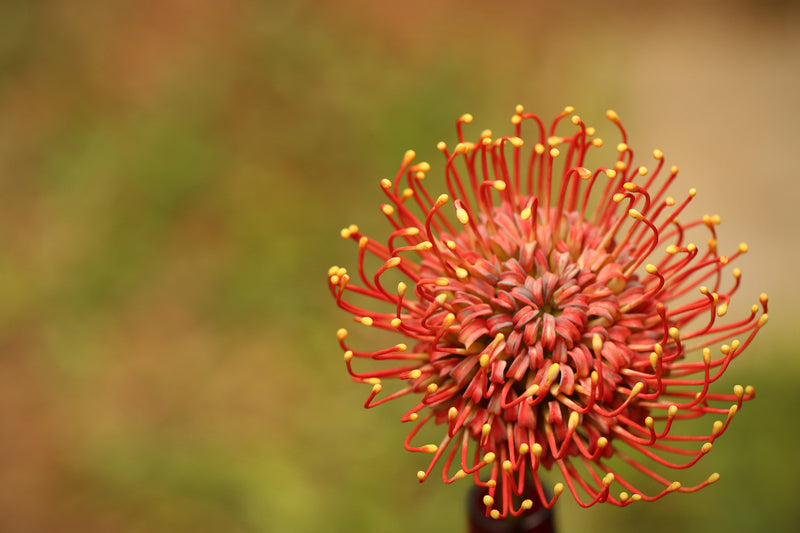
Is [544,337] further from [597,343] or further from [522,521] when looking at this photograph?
[522,521]

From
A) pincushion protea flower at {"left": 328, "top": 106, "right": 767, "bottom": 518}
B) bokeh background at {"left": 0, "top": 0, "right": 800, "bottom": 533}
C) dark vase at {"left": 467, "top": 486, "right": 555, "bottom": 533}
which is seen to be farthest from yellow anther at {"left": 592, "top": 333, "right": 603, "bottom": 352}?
bokeh background at {"left": 0, "top": 0, "right": 800, "bottom": 533}

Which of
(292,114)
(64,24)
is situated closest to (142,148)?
(292,114)

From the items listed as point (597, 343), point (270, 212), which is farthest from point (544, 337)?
point (270, 212)

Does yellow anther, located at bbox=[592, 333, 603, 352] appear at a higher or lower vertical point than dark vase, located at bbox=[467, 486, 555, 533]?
higher

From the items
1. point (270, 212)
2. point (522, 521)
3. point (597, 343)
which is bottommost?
point (522, 521)

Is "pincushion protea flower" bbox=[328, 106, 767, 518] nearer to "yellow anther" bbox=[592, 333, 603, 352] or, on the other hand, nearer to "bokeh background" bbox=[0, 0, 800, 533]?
"yellow anther" bbox=[592, 333, 603, 352]

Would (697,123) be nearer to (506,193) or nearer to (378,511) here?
(378,511)
